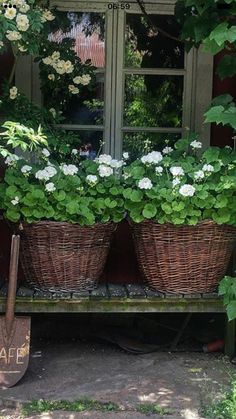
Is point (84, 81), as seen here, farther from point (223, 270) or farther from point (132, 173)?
point (223, 270)

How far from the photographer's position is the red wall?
180 inches

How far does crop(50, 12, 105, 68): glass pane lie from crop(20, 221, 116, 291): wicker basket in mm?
1364

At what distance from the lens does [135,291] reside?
4.05 meters

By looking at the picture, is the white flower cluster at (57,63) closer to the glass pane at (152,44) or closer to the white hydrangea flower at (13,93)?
the white hydrangea flower at (13,93)

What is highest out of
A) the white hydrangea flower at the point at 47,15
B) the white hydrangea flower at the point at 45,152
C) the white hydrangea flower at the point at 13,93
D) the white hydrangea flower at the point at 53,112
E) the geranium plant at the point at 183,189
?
the white hydrangea flower at the point at 47,15

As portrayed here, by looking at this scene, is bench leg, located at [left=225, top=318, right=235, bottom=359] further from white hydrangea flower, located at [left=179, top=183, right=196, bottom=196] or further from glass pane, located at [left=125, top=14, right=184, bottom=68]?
glass pane, located at [left=125, top=14, right=184, bottom=68]

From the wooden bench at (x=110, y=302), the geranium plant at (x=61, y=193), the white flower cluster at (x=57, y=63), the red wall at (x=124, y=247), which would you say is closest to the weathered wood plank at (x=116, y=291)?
the wooden bench at (x=110, y=302)

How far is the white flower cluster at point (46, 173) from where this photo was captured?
3.65 metres

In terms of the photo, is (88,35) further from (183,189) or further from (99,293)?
(99,293)

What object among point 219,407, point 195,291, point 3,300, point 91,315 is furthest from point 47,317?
point 219,407

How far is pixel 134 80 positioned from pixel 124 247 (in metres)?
1.22

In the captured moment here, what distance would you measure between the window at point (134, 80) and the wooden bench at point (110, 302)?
117 centimetres

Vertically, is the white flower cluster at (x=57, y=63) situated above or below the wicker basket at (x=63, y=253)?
above

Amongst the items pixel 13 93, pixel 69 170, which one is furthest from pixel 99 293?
pixel 13 93
